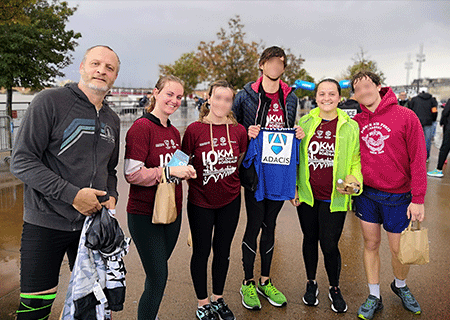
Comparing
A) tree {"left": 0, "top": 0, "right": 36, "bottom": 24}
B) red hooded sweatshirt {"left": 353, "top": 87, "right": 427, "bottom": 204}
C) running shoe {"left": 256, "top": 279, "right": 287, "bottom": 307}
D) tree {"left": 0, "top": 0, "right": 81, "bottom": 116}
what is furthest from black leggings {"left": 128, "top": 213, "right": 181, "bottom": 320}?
tree {"left": 0, "top": 0, "right": 81, "bottom": 116}

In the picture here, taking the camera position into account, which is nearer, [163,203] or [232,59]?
[163,203]

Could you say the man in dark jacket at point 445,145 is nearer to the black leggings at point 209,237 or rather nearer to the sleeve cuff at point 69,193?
the black leggings at point 209,237

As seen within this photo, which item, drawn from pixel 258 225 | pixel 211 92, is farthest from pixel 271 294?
pixel 211 92

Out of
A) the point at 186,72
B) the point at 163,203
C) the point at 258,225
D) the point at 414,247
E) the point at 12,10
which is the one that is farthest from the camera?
the point at 186,72

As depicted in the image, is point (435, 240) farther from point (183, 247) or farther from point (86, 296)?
point (86, 296)

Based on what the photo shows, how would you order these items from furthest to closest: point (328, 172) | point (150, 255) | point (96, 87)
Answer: point (328, 172)
point (150, 255)
point (96, 87)

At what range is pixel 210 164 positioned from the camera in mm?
2764

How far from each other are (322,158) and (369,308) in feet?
4.70

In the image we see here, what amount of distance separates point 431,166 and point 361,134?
27.3 ft

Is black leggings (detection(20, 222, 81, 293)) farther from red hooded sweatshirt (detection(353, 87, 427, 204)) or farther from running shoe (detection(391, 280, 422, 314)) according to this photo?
running shoe (detection(391, 280, 422, 314))

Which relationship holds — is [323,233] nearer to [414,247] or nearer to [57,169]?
[414,247]

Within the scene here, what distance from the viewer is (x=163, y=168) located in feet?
7.88

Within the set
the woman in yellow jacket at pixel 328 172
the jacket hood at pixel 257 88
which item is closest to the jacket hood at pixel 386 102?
the woman in yellow jacket at pixel 328 172

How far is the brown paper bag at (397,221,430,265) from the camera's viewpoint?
273 cm
